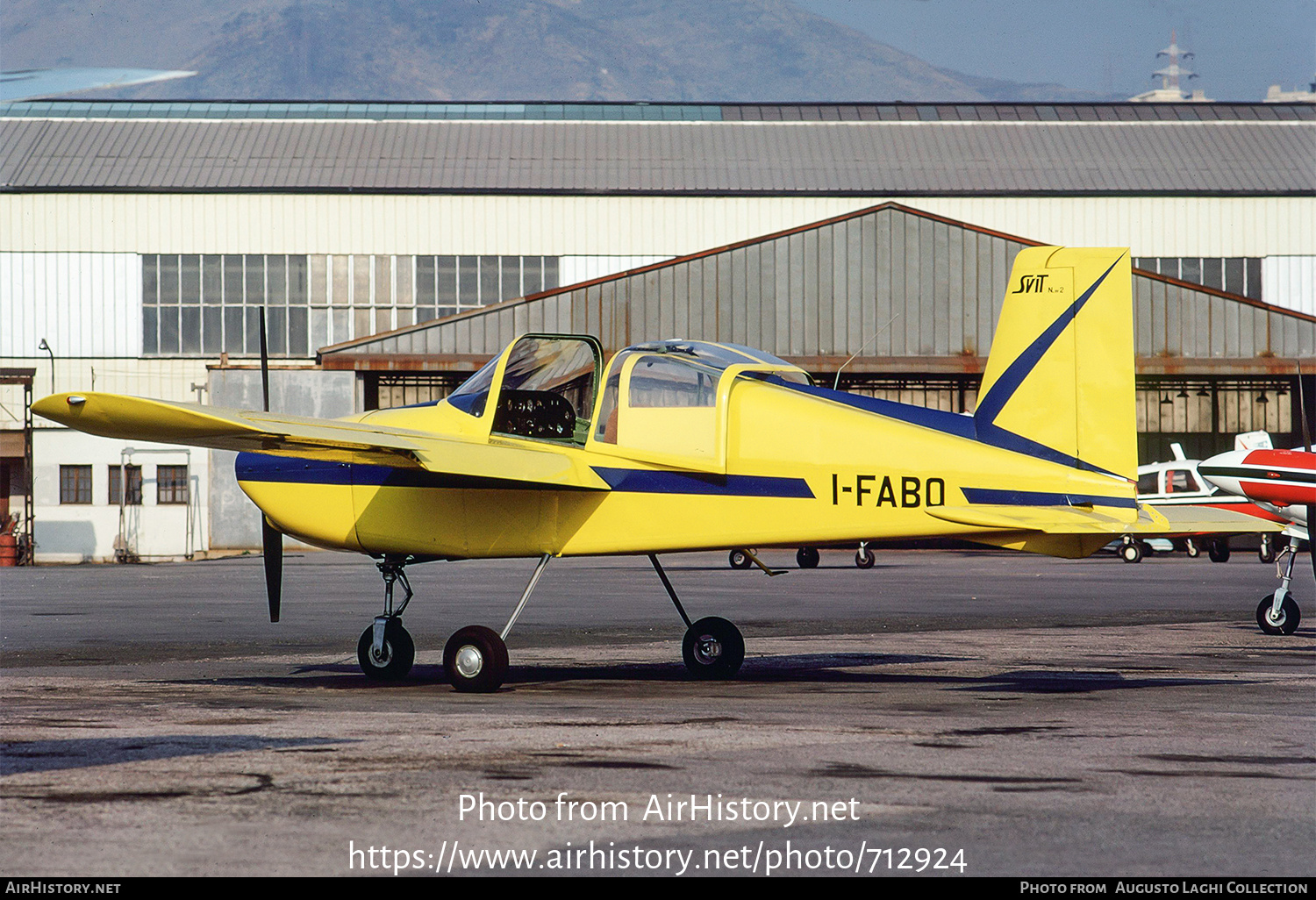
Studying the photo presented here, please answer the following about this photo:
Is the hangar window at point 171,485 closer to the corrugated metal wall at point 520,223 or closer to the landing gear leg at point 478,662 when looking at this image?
the corrugated metal wall at point 520,223

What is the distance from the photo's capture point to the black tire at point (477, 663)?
10156 millimetres

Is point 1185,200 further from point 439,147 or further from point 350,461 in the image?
point 350,461

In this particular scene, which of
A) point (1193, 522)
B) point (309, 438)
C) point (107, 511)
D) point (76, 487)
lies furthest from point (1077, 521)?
point (76, 487)

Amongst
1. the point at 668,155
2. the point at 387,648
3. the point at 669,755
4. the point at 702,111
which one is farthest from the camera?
the point at 702,111

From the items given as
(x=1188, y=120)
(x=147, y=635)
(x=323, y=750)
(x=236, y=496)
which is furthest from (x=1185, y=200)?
(x=323, y=750)

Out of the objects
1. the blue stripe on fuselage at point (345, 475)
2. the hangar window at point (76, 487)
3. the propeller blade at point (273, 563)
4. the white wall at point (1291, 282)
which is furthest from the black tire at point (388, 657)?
the white wall at point (1291, 282)

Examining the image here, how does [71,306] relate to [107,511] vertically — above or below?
above

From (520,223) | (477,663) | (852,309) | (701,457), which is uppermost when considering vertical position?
(520,223)

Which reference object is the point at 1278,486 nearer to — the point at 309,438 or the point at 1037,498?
the point at 1037,498

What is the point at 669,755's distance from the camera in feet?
23.1

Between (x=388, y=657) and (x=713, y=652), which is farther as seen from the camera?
(x=713, y=652)

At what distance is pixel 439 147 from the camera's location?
52594 mm

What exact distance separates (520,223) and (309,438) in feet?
135

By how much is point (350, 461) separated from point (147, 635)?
7.57 meters
